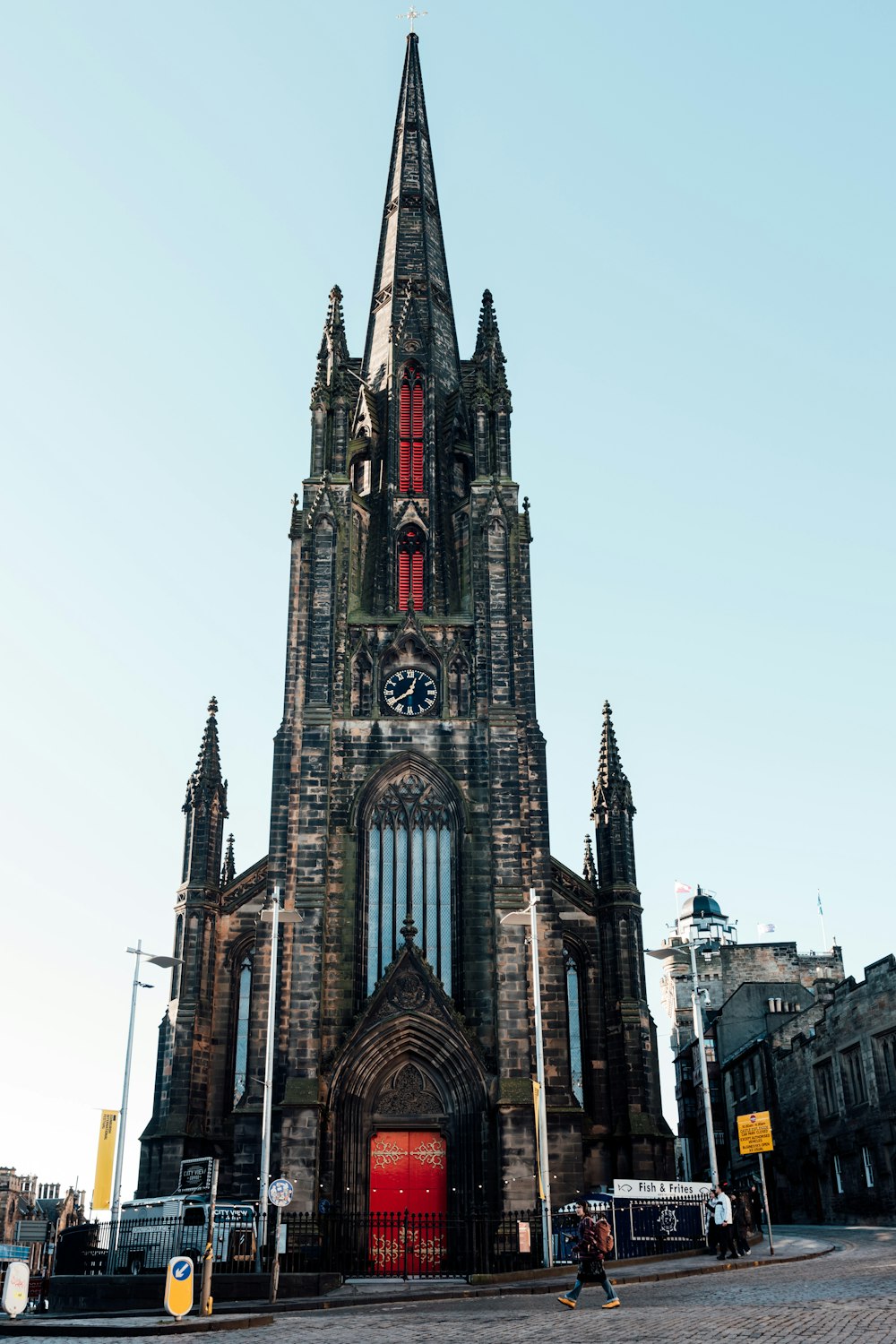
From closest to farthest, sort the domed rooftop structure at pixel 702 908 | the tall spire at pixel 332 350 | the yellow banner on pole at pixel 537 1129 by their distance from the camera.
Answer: the yellow banner on pole at pixel 537 1129 → the tall spire at pixel 332 350 → the domed rooftop structure at pixel 702 908

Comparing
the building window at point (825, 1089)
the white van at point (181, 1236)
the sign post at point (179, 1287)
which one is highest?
the building window at point (825, 1089)

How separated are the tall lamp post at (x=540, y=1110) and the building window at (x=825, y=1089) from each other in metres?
17.0

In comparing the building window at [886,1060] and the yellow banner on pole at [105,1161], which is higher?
the building window at [886,1060]

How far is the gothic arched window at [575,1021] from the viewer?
39500mm

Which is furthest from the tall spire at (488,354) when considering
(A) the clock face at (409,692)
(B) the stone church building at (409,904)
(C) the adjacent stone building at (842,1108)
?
(C) the adjacent stone building at (842,1108)

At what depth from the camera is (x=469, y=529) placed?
44.8m

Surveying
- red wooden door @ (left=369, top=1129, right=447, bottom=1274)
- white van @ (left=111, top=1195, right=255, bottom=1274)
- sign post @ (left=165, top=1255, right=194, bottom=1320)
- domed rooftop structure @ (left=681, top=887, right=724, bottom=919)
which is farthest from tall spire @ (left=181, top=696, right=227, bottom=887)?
domed rooftop structure @ (left=681, top=887, right=724, bottom=919)

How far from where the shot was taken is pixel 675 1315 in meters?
16.6

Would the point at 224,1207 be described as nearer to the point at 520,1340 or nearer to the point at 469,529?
the point at 520,1340

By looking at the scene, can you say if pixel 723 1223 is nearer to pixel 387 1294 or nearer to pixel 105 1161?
pixel 387 1294

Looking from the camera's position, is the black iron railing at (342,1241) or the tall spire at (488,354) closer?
the black iron railing at (342,1241)

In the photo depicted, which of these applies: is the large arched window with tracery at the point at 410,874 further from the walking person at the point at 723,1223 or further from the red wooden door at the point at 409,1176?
the walking person at the point at 723,1223

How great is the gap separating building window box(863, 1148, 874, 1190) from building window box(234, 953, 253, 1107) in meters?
21.9

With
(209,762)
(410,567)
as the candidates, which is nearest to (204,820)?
(209,762)
